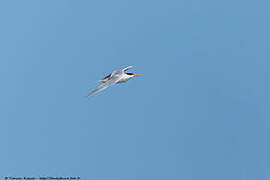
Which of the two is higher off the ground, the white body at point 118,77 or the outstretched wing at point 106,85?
the white body at point 118,77

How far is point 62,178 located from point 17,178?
523cm

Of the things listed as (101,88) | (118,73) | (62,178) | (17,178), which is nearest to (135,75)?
A: (118,73)

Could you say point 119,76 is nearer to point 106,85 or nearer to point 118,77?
point 118,77

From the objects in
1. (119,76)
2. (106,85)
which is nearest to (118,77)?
(119,76)

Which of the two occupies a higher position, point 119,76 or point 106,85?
point 119,76

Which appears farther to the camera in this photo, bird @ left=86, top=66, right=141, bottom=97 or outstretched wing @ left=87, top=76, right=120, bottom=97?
bird @ left=86, top=66, right=141, bottom=97

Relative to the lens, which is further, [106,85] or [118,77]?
[118,77]

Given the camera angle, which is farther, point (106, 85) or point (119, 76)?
point (119, 76)

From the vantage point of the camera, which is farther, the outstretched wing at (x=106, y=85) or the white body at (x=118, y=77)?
the white body at (x=118, y=77)

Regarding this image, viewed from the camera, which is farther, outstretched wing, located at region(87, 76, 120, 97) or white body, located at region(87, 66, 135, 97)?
white body, located at region(87, 66, 135, 97)

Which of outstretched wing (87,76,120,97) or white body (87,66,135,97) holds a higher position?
white body (87,66,135,97)

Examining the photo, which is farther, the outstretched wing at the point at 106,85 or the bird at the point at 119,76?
the bird at the point at 119,76

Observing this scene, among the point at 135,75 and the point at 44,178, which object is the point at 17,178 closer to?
the point at 44,178

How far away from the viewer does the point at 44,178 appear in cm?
4012
